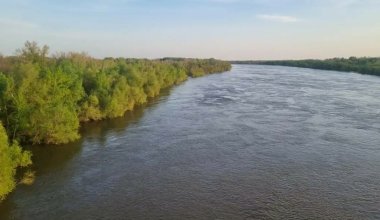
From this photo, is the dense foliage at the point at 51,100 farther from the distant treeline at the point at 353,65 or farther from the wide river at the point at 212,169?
the distant treeline at the point at 353,65

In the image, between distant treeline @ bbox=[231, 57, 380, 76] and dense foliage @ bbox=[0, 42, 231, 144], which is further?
distant treeline @ bbox=[231, 57, 380, 76]

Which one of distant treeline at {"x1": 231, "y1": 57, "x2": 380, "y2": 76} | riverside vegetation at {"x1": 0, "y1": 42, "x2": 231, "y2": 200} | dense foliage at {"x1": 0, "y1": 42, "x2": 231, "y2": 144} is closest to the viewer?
riverside vegetation at {"x1": 0, "y1": 42, "x2": 231, "y2": 200}

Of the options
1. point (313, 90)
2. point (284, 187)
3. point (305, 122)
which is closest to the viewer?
point (284, 187)

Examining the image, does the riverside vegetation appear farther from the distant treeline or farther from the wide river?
the distant treeline

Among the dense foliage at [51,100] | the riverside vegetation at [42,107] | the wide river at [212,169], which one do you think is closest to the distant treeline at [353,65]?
the wide river at [212,169]

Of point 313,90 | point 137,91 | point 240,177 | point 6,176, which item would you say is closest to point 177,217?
point 240,177

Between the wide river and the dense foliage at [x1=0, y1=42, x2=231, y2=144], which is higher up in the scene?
the dense foliage at [x1=0, y1=42, x2=231, y2=144]

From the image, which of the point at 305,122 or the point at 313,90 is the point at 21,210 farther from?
the point at 313,90

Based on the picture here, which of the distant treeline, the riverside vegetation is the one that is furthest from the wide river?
the distant treeline
